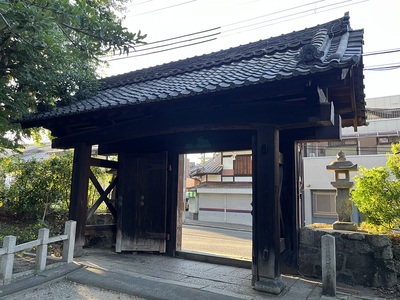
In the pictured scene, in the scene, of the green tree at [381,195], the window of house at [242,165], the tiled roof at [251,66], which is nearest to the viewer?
the tiled roof at [251,66]

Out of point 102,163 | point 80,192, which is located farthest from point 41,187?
point 80,192

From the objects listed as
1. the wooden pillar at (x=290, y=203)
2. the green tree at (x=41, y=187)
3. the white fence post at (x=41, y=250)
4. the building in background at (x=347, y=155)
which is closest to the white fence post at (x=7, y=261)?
the white fence post at (x=41, y=250)

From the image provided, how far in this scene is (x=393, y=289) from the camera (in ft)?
14.1

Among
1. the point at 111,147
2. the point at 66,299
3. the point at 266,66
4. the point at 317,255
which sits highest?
the point at 266,66

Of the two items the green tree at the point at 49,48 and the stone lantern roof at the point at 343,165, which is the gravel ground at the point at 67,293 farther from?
the stone lantern roof at the point at 343,165

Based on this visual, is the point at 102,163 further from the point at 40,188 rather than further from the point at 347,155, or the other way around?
the point at 347,155

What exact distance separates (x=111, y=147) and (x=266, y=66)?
14.4 ft

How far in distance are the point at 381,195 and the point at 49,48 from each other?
6.61 meters

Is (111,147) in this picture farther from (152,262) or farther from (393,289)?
(393,289)

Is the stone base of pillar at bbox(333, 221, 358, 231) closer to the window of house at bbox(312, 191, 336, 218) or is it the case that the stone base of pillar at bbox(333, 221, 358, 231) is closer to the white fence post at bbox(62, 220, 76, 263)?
the white fence post at bbox(62, 220, 76, 263)

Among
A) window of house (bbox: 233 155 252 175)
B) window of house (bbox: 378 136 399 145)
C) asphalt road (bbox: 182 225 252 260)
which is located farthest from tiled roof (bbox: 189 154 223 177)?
window of house (bbox: 378 136 399 145)

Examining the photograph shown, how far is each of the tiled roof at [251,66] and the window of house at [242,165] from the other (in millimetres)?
14429

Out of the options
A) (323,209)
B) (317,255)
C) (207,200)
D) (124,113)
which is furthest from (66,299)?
(207,200)

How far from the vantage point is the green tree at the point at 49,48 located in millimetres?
4062
